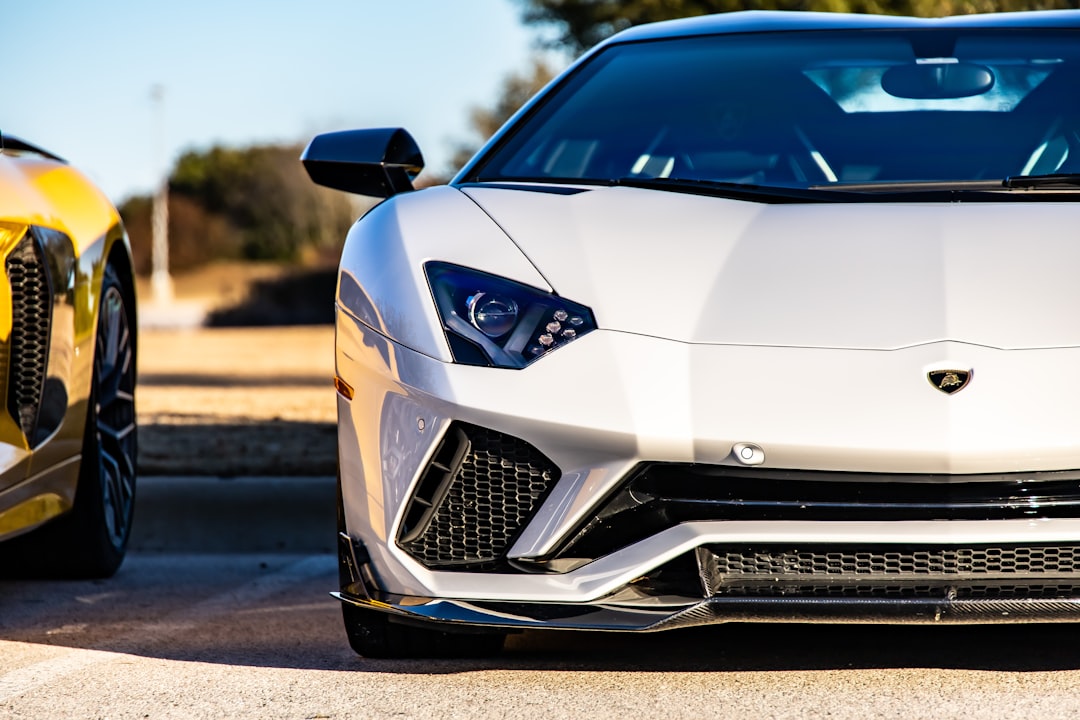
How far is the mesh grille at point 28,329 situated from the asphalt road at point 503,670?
540 millimetres

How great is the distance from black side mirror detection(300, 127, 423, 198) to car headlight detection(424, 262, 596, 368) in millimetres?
779

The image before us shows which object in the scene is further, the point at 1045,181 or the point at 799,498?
the point at 1045,181

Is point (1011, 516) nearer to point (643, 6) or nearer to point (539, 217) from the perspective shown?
point (539, 217)

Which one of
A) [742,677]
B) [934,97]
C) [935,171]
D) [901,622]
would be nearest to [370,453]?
[742,677]

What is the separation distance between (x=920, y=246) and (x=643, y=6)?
1023 centimetres

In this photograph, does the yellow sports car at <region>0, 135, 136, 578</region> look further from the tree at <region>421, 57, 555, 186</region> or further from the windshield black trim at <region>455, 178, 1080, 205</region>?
the tree at <region>421, 57, 555, 186</region>

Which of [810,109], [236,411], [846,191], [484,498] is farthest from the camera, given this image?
[236,411]

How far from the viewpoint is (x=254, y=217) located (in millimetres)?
66062

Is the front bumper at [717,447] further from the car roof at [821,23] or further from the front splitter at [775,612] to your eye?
the car roof at [821,23]

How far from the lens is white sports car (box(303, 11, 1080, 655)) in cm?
261

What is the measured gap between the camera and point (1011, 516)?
2.61 meters

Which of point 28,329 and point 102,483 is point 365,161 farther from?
point 102,483

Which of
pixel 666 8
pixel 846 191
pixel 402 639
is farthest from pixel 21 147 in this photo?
pixel 666 8

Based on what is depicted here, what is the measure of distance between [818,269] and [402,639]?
1088mm
